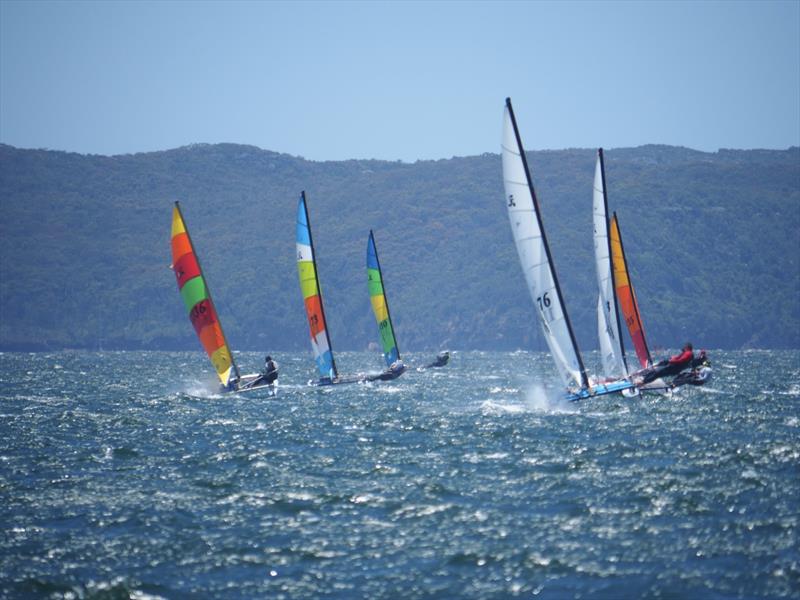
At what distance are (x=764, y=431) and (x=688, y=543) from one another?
16.4 meters

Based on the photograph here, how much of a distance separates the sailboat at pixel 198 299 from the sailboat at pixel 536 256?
52.8ft

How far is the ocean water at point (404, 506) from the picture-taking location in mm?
16906

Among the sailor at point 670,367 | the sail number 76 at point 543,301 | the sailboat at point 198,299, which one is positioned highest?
the sailboat at point 198,299

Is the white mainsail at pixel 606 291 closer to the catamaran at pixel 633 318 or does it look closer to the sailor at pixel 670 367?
the sailor at pixel 670 367

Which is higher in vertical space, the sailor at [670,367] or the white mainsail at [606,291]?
the white mainsail at [606,291]

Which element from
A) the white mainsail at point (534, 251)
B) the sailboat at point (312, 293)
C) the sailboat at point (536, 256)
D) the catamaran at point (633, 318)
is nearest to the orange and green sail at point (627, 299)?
the catamaran at point (633, 318)

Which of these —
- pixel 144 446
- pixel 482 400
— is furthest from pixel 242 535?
pixel 482 400

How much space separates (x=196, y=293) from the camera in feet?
154

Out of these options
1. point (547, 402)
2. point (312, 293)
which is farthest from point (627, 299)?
point (312, 293)

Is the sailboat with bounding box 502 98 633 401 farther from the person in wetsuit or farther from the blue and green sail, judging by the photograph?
the blue and green sail

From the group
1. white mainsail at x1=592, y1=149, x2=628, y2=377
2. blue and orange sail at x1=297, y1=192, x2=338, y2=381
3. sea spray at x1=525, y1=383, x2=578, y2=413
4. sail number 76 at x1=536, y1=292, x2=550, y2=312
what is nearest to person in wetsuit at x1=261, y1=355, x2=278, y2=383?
blue and orange sail at x1=297, y1=192, x2=338, y2=381

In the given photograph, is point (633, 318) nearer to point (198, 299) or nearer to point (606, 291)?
point (606, 291)

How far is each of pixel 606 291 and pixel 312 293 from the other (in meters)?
16.9

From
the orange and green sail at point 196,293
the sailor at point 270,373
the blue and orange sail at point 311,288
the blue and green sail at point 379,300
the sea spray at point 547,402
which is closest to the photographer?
the sea spray at point 547,402
